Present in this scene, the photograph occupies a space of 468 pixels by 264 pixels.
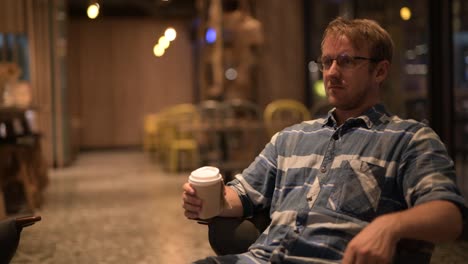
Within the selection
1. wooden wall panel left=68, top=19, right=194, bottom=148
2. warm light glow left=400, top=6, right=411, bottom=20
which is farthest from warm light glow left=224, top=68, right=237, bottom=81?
wooden wall panel left=68, top=19, right=194, bottom=148

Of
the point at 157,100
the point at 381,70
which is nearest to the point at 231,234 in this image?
the point at 381,70

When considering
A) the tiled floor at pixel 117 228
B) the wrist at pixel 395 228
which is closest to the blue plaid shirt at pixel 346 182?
the wrist at pixel 395 228

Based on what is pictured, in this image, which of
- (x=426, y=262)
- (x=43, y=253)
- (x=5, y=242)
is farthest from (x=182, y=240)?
(x=426, y=262)

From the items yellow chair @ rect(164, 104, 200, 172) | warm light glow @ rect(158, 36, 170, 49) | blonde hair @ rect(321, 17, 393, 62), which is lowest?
yellow chair @ rect(164, 104, 200, 172)

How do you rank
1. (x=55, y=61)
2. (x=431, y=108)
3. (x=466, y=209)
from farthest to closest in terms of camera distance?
(x=55, y=61), (x=431, y=108), (x=466, y=209)

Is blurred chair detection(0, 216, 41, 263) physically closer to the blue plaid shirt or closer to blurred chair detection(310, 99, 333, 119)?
the blue plaid shirt

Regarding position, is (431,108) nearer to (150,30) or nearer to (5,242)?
(5,242)

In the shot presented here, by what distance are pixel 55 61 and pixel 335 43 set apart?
7.40m

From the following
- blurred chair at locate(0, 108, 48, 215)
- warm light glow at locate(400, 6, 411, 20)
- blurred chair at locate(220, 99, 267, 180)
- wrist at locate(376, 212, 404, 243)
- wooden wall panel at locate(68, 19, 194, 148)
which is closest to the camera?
wrist at locate(376, 212, 404, 243)

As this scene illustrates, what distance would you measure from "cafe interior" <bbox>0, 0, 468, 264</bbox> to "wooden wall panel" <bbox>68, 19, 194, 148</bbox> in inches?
1.0

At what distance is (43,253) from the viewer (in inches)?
130

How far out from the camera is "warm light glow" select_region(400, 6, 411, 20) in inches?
210

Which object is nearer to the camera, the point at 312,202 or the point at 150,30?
the point at 312,202

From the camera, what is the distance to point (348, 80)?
1562mm
